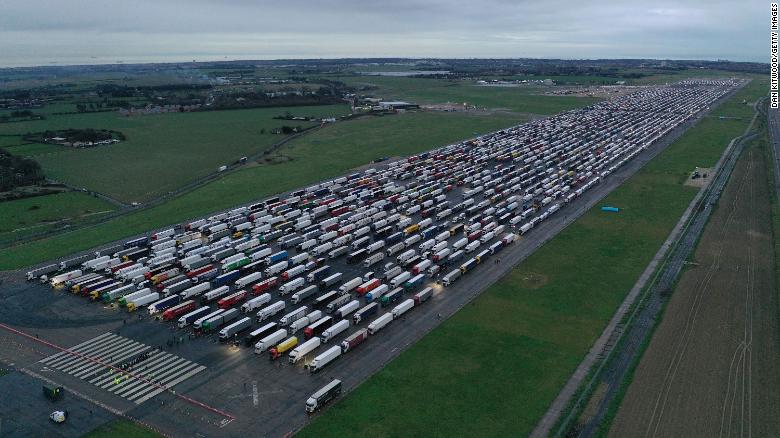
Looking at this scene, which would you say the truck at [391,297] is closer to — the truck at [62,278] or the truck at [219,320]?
the truck at [219,320]

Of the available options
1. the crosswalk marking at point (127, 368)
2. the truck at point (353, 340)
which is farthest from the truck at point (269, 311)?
the truck at point (353, 340)

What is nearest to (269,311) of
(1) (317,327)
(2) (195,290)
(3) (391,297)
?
(1) (317,327)

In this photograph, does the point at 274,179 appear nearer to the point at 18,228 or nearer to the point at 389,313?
the point at 18,228

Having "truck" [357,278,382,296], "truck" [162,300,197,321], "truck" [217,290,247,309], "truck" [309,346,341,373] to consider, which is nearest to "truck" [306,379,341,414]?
"truck" [309,346,341,373]

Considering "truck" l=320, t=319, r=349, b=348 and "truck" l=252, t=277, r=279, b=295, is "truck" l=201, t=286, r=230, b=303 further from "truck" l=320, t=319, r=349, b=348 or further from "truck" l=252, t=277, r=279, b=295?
"truck" l=320, t=319, r=349, b=348

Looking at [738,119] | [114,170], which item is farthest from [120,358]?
[738,119]

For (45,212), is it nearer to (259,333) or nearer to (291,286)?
(291,286)
